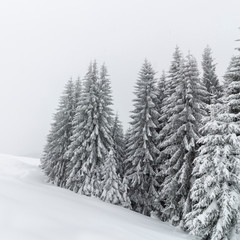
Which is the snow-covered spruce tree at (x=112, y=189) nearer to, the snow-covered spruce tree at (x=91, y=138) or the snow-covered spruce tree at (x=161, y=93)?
the snow-covered spruce tree at (x=91, y=138)

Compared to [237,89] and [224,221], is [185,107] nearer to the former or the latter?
[237,89]

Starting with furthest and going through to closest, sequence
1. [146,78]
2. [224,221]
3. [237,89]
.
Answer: [146,78] < [237,89] < [224,221]

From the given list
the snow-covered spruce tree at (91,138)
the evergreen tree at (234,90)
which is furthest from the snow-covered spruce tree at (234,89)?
the snow-covered spruce tree at (91,138)

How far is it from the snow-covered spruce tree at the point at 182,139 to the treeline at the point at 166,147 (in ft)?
0.29

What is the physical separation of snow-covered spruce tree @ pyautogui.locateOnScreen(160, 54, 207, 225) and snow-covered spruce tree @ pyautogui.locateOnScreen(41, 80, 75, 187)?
1722cm

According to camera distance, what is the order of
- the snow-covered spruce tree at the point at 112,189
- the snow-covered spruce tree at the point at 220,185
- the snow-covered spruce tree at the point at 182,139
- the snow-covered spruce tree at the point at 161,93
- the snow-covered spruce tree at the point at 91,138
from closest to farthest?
1. the snow-covered spruce tree at the point at 220,185
2. the snow-covered spruce tree at the point at 182,139
3. the snow-covered spruce tree at the point at 112,189
4. the snow-covered spruce tree at the point at 91,138
5. the snow-covered spruce tree at the point at 161,93

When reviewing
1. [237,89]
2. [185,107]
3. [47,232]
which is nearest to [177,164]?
[185,107]

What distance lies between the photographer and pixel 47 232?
7.39m

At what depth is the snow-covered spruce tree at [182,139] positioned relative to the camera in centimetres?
2297

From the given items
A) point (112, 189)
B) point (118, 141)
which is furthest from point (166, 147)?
point (118, 141)

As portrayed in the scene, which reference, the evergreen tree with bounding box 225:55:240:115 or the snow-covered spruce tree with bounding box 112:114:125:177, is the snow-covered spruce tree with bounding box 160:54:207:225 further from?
the snow-covered spruce tree with bounding box 112:114:125:177

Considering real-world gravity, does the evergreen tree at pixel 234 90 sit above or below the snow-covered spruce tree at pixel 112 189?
above

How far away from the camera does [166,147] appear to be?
26594 mm

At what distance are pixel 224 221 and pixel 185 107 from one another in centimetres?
1259
